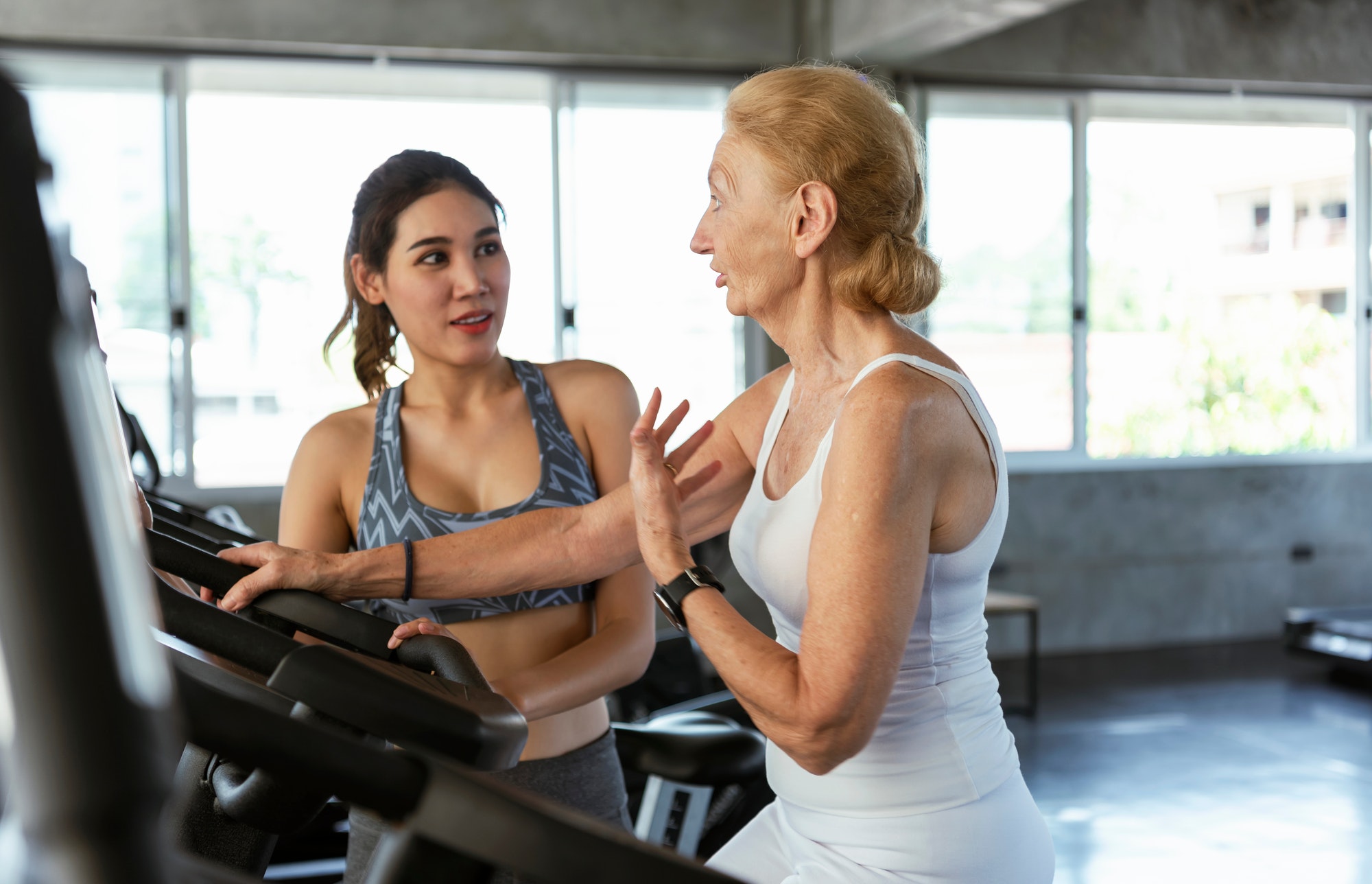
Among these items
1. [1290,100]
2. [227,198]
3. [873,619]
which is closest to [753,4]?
[227,198]

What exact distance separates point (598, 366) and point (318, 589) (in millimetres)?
587

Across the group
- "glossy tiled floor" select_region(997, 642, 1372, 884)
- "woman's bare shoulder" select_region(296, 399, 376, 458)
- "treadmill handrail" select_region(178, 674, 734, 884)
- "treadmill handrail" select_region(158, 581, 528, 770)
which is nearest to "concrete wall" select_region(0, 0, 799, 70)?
"glossy tiled floor" select_region(997, 642, 1372, 884)

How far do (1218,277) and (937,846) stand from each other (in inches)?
251

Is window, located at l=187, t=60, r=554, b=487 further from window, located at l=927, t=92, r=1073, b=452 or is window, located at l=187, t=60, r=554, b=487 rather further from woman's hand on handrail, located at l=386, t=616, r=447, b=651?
woman's hand on handrail, located at l=386, t=616, r=447, b=651

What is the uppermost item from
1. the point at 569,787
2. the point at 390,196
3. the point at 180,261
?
the point at 180,261

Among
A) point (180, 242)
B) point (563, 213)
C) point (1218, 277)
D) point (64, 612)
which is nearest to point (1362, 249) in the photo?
point (1218, 277)

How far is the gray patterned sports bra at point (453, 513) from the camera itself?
5.46 feet

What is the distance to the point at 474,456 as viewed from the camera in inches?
68.9

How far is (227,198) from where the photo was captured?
18.1 feet

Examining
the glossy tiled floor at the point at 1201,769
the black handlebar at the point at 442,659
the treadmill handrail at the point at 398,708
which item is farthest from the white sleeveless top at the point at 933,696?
the glossy tiled floor at the point at 1201,769

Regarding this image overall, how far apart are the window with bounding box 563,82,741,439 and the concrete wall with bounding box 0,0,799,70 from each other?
9.0 inches

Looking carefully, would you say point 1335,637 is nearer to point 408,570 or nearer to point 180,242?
point 408,570

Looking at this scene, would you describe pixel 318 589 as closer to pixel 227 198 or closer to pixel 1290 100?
pixel 227 198

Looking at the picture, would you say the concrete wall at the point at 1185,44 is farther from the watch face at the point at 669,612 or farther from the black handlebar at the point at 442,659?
the black handlebar at the point at 442,659
